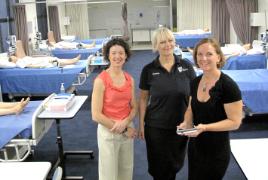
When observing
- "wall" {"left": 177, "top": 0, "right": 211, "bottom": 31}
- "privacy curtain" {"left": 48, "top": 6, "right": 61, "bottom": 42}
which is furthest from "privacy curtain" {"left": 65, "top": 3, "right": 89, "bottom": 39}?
"wall" {"left": 177, "top": 0, "right": 211, "bottom": 31}

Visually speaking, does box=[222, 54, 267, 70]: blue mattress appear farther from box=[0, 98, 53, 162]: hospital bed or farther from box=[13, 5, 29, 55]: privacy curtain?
box=[13, 5, 29, 55]: privacy curtain

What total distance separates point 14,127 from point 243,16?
5.52m

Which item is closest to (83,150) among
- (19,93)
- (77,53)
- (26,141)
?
(26,141)

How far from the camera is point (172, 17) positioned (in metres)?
11.3

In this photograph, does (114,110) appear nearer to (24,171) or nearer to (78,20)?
(24,171)

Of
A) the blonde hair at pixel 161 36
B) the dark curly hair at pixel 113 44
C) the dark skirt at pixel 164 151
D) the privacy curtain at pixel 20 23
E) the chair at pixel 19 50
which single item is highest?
the privacy curtain at pixel 20 23

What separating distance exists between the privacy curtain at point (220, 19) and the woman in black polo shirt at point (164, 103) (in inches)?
251

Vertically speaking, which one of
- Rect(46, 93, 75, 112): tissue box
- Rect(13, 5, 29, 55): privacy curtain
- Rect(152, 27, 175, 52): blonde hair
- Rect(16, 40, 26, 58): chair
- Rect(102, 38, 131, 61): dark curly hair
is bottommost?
Rect(46, 93, 75, 112): tissue box

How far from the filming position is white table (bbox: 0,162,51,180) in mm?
1725

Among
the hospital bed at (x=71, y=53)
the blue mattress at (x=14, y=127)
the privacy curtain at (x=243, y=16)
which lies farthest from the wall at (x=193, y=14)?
the blue mattress at (x=14, y=127)

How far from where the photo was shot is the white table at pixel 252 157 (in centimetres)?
179

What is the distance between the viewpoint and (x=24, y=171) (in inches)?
70.1

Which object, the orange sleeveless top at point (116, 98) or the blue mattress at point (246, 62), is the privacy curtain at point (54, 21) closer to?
the blue mattress at point (246, 62)

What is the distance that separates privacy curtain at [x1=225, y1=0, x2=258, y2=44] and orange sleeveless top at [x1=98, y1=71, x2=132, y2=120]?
5.33 m
